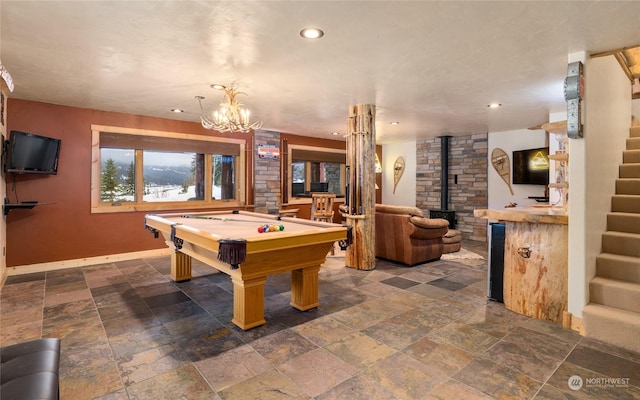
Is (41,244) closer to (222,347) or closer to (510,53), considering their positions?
(222,347)

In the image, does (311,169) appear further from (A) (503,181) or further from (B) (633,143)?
(B) (633,143)

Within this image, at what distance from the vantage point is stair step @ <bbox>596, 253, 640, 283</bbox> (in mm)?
3023

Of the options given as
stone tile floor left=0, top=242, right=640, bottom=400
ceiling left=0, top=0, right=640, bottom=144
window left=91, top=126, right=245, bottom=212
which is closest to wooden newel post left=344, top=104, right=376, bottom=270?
ceiling left=0, top=0, right=640, bottom=144

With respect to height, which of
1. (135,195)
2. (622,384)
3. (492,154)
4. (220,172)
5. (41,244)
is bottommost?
(622,384)

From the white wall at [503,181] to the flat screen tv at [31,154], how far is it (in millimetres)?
8329

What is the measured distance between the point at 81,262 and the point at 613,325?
261 inches

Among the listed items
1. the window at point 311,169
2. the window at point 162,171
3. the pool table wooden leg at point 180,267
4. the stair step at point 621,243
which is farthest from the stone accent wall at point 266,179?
the stair step at point 621,243

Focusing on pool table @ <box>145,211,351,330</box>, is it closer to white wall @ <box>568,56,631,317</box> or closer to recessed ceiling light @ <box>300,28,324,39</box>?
recessed ceiling light @ <box>300,28,324,39</box>

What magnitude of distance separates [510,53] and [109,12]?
339 cm

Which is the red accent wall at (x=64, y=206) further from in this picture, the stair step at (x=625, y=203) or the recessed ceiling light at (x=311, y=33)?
the stair step at (x=625, y=203)

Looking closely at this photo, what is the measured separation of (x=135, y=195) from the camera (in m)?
5.88

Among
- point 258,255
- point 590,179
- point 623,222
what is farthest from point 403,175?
point 258,255

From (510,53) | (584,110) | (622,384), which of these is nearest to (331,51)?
(510,53)

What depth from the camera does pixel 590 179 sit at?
Result: 299 centimetres
